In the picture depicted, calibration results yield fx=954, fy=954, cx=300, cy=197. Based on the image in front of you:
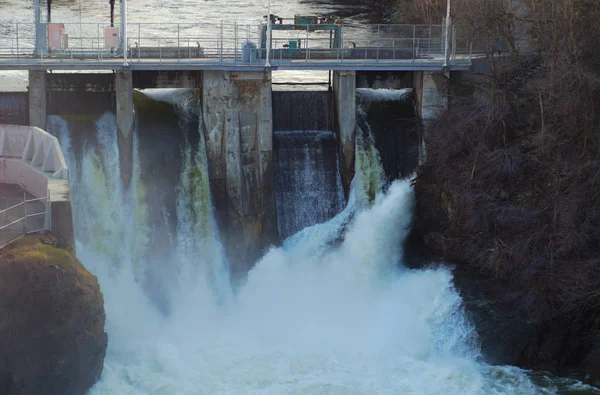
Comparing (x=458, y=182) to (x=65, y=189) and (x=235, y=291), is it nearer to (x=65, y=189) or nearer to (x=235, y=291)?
(x=235, y=291)

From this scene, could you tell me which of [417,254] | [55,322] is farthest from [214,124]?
[55,322]

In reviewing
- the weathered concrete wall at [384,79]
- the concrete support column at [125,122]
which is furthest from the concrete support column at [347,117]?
the concrete support column at [125,122]

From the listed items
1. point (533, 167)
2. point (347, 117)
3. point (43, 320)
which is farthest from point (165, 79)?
point (43, 320)

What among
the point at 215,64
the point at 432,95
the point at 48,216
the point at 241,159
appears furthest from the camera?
the point at 432,95

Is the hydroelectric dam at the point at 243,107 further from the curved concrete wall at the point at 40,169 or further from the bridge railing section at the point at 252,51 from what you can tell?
the curved concrete wall at the point at 40,169

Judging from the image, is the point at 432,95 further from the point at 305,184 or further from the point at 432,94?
the point at 305,184

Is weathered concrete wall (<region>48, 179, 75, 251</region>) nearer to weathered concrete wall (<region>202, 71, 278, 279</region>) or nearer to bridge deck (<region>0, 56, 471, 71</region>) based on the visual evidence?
bridge deck (<region>0, 56, 471, 71</region>)
